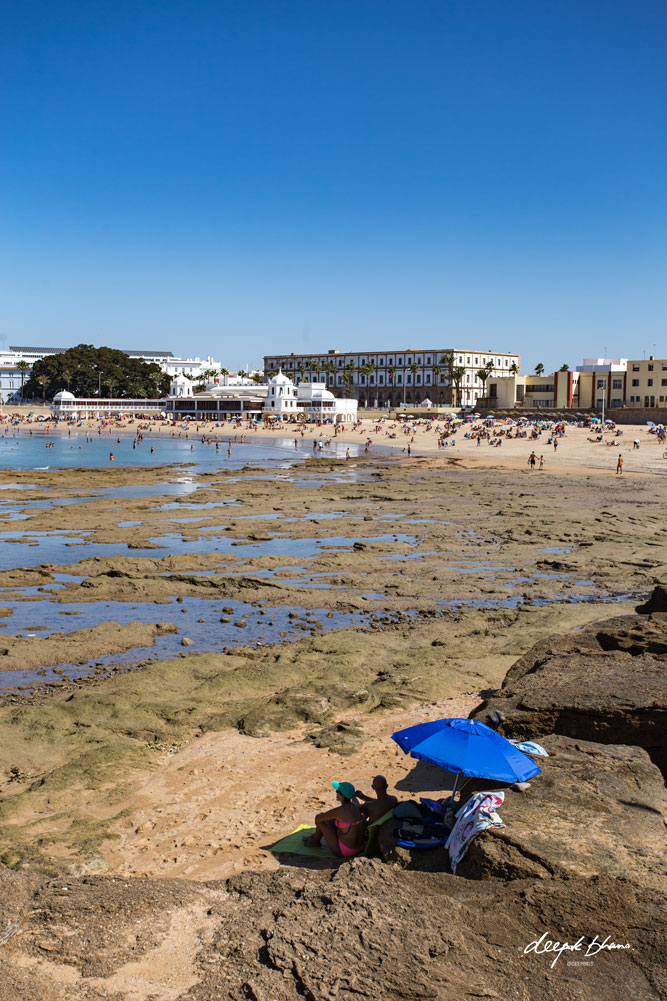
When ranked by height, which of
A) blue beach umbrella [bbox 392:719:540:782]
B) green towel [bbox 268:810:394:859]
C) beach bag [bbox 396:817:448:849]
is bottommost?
green towel [bbox 268:810:394:859]

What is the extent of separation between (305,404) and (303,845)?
127 m

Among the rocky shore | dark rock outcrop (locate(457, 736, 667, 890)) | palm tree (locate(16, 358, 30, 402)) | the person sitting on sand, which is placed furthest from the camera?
palm tree (locate(16, 358, 30, 402))

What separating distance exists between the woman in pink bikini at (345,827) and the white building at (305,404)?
119 metres

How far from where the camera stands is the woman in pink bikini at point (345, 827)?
772 centimetres

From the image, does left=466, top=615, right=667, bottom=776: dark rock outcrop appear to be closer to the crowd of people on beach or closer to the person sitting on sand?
the person sitting on sand

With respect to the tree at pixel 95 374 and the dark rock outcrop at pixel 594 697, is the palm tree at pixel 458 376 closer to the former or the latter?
the tree at pixel 95 374

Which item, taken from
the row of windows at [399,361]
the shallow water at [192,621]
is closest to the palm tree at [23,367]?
the row of windows at [399,361]

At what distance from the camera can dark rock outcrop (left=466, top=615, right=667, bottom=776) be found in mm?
8984

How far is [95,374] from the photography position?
152 metres

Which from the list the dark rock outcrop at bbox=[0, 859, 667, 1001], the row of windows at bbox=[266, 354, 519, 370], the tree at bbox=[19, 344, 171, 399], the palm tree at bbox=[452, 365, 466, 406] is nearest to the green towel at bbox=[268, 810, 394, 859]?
the dark rock outcrop at bbox=[0, 859, 667, 1001]

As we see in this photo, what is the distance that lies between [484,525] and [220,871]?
A: 78.9ft

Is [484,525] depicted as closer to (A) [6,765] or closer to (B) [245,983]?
(A) [6,765]

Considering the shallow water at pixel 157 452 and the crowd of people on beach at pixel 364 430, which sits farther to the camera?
the crowd of people on beach at pixel 364 430

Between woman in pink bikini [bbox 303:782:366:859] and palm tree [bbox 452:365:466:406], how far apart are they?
471ft
